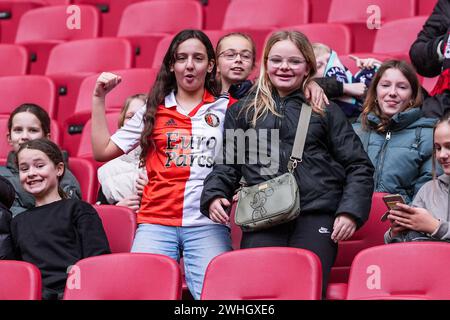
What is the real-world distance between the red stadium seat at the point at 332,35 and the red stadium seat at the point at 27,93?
1.31 m

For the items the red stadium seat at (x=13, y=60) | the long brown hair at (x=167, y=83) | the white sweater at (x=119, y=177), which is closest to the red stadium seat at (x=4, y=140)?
the white sweater at (x=119, y=177)

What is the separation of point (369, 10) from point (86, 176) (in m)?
1.99

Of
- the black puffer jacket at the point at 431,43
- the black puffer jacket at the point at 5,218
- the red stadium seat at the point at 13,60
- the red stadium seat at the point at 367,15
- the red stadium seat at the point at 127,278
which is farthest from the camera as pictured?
the red stadium seat at the point at 13,60

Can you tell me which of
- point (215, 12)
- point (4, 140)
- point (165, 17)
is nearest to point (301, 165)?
point (4, 140)

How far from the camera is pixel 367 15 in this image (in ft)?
18.6

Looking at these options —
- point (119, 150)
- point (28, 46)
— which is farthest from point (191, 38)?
point (28, 46)

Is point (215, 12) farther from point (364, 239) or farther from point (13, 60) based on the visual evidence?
point (364, 239)

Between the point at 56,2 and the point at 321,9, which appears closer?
the point at 321,9

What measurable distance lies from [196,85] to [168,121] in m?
0.17

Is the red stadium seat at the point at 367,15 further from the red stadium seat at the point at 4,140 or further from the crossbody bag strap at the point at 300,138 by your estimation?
the crossbody bag strap at the point at 300,138

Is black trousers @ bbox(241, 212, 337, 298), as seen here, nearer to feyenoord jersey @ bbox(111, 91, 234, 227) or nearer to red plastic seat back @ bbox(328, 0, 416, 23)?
feyenoord jersey @ bbox(111, 91, 234, 227)

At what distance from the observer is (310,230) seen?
3377 millimetres

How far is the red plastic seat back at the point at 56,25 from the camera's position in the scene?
6.42m

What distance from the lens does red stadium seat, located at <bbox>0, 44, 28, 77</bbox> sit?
6.05 meters
